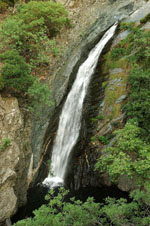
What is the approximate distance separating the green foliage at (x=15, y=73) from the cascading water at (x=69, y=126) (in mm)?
4108

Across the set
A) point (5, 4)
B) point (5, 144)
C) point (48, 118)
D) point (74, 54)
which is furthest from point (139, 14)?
point (5, 144)

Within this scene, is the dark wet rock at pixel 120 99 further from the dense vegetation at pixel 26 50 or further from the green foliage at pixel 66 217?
the green foliage at pixel 66 217

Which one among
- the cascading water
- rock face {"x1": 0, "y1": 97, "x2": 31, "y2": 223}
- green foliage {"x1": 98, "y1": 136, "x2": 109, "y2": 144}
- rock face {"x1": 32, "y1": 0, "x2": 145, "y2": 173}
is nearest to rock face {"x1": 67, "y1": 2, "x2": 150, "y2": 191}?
green foliage {"x1": 98, "y1": 136, "x2": 109, "y2": 144}

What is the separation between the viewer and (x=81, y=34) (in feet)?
63.2

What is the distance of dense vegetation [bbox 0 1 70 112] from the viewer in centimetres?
1059

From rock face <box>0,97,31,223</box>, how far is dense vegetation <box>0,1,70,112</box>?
44.0 inches

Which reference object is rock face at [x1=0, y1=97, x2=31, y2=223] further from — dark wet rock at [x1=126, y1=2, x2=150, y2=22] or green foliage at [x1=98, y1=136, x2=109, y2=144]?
dark wet rock at [x1=126, y1=2, x2=150, y2=22]

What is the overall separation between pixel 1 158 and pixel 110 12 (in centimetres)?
2003

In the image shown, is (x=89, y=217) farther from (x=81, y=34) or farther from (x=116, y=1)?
(x=116, y=1)

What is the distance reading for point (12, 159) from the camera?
361 inches

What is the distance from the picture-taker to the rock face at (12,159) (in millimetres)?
8641

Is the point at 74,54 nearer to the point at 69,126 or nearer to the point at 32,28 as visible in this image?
the point at 32,28

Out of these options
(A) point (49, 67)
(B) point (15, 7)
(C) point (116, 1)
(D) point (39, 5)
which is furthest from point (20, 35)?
(C) point (116, 1)

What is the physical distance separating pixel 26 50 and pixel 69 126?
6.37m
